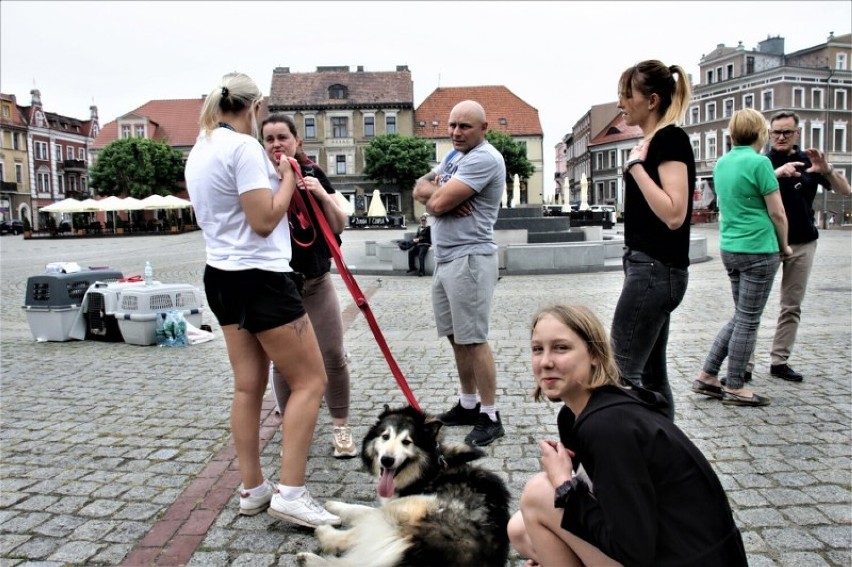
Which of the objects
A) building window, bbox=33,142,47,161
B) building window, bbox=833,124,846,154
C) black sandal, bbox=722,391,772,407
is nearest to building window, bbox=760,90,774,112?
building window, bbox=833,124,846,154

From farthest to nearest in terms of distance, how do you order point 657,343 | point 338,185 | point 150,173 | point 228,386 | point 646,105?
point 338,185 → point 150,173 → point 228,386 → point 657,343 → point 646,105

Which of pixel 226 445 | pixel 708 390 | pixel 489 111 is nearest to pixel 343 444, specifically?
pixel 226 445

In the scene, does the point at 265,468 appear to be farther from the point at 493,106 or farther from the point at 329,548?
the point at 493,106

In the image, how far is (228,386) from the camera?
6.02 metres

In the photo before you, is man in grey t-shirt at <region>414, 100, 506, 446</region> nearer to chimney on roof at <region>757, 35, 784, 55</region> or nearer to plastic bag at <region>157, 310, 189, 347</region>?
plastic bag at <region>157, 310, 189, 347</region>

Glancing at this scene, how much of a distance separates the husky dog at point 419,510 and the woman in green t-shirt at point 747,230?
286cm

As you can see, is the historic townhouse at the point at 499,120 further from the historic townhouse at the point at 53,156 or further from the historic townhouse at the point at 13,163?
the historic townhouse at the point at 13,163

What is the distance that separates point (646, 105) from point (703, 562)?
2.13 meters

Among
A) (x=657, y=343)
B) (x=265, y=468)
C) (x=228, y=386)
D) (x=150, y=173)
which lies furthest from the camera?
(x=150, y=173)

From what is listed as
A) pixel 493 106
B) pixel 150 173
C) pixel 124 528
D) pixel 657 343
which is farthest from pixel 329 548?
pixel 493 106

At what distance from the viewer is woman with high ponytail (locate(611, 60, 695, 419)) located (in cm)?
307

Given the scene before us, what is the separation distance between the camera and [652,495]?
175cm

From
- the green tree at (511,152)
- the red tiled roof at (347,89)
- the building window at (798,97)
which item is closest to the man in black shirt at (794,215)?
the green tree at (511,152)

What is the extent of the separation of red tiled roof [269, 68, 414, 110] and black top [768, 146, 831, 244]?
6394 centimetres
